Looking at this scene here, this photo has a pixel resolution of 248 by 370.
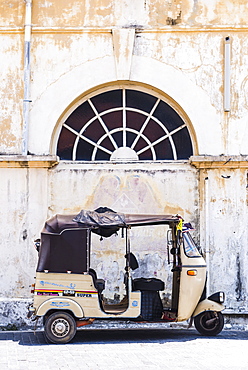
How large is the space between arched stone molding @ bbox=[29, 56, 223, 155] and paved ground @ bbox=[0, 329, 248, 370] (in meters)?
4.05

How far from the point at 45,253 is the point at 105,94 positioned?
435 cm

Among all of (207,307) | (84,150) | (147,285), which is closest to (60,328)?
(147,285)

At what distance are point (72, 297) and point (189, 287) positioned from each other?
6.73 ft

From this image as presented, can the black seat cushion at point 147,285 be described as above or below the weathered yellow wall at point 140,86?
below

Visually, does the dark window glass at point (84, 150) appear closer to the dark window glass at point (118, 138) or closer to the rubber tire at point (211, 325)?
the dark window glass at point (118, 138)

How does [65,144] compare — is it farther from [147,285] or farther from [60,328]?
[60,328]

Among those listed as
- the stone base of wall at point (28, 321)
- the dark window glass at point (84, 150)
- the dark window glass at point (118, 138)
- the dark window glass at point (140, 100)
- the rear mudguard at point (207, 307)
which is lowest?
the stone base of wall at point (28, 321)

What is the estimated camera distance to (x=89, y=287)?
9.93 m

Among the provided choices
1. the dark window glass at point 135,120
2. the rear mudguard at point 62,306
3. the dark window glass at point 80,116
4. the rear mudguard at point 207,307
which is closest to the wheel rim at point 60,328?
the rear mudguard at point 62,306

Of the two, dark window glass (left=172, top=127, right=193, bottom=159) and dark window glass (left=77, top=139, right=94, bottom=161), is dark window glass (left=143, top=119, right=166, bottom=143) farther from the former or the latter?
dark window glass (left=77, top=139, right=94, bottom=161)

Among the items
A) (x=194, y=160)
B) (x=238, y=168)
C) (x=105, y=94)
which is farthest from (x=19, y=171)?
(x=238, y=168)

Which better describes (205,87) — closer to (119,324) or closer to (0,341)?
(119,324)

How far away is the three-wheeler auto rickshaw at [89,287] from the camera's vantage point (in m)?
9.87

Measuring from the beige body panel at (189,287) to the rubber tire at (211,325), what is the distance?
38cm
